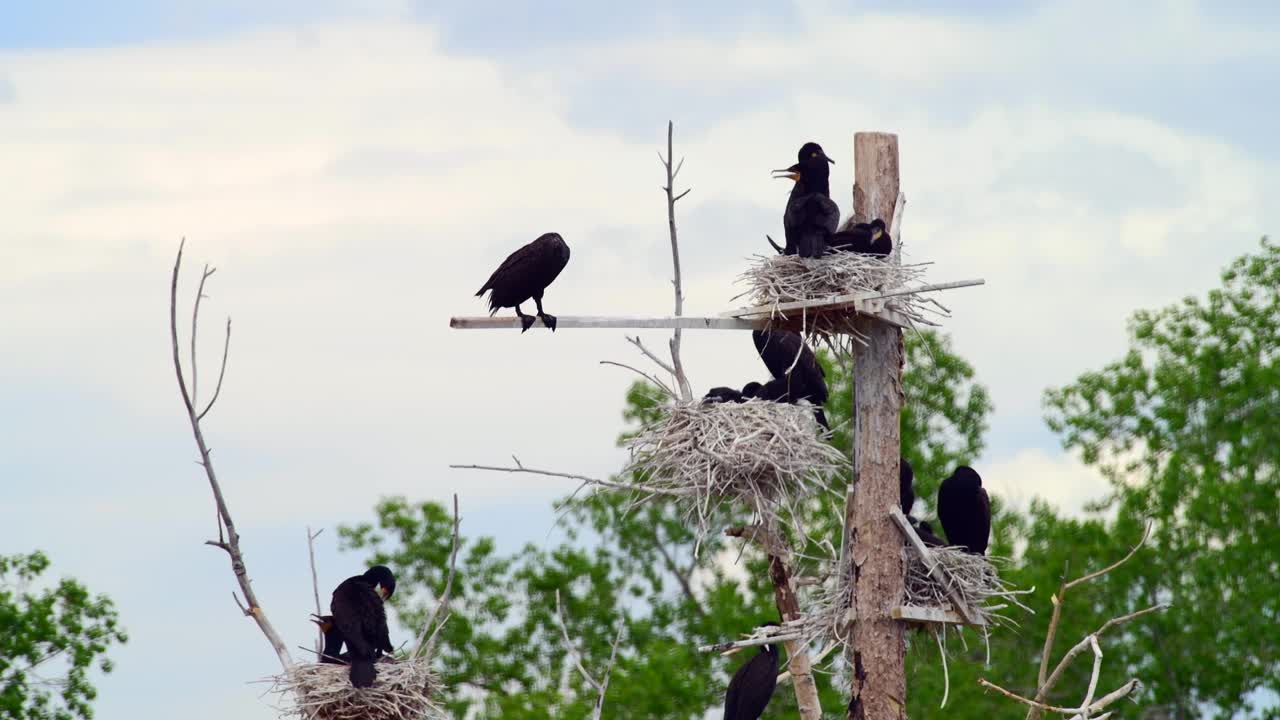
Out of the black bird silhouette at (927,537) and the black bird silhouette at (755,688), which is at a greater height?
the black bird silhouette at (927,537)

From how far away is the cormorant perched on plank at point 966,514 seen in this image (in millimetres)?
13867

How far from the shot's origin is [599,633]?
3253 cm

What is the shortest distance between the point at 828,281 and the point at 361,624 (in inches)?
154

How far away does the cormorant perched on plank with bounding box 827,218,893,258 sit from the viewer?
13.4 meters

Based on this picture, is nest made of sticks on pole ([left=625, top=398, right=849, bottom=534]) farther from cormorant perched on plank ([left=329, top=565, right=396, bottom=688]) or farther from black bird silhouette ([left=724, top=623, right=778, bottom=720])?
black bird silhouette ([left=724, top=623, right=778, bottom=720])

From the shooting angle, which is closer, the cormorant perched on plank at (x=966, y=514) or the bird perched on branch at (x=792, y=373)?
the cormorant perched on plank at (x=966, y=514)

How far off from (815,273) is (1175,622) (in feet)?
75.4

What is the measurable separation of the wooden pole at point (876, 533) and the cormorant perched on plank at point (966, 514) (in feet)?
2.18

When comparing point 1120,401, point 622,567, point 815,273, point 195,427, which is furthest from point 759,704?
point 1120,401

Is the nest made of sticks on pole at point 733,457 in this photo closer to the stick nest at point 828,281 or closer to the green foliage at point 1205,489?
the stick nest at point 828,281

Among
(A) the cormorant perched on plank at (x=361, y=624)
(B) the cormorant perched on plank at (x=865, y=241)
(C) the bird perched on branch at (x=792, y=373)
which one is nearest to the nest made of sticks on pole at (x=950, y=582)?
(C) the bird perched on branch at (x=792, y=373)

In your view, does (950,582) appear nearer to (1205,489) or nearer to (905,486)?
(905,486)

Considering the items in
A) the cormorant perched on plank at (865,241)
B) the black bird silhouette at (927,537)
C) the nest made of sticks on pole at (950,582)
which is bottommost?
the nest made of sticks on pole at (950,582)

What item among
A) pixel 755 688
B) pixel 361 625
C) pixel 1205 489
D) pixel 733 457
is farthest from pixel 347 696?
pixel 1205 489
